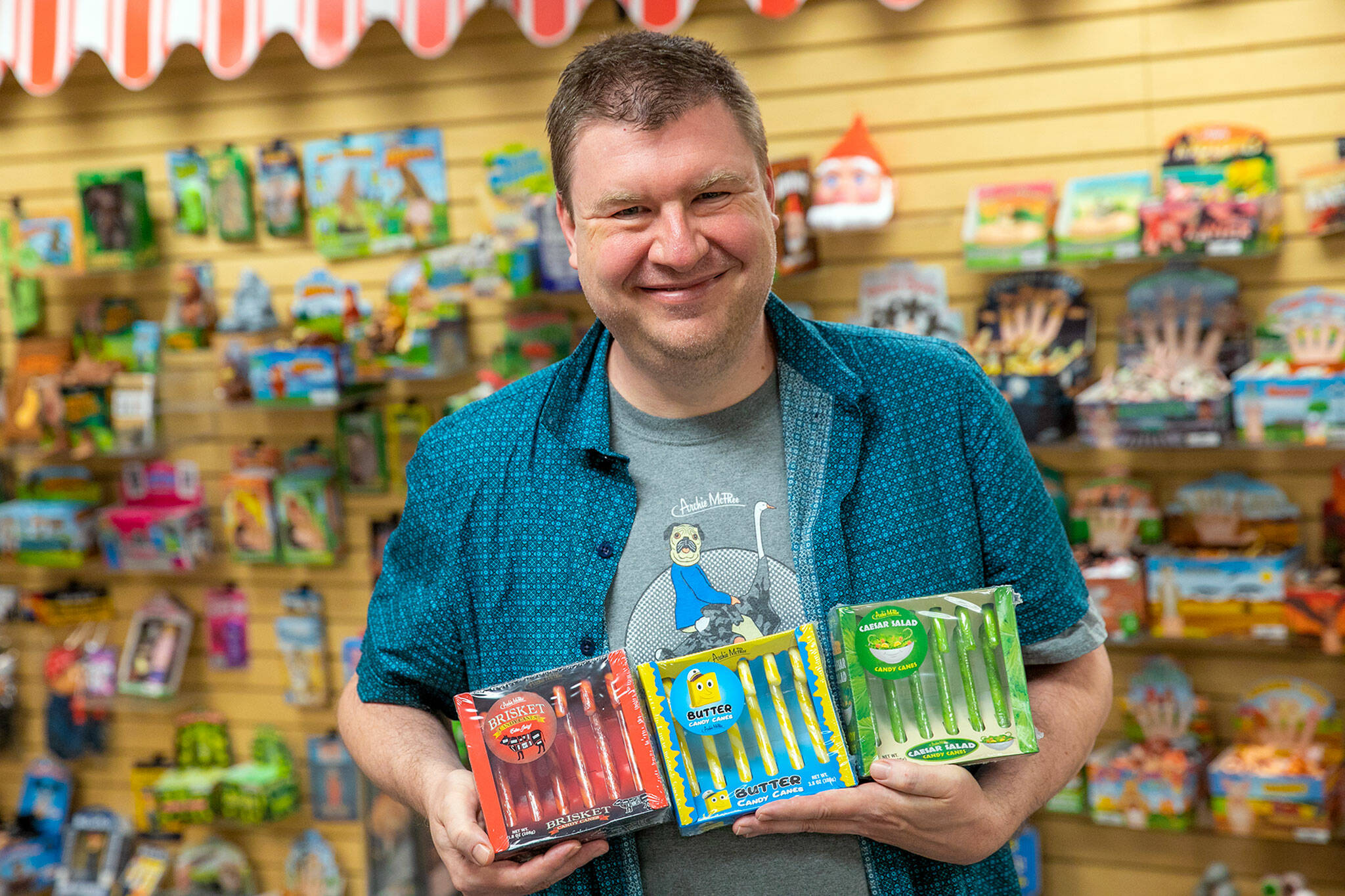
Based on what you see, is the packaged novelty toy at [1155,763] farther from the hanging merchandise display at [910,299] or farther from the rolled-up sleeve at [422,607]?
the rolled-up sleeve at [422,607]

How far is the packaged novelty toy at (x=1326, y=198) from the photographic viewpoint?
9.66 ft

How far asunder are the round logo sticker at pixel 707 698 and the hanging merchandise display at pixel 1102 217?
86.6 inches

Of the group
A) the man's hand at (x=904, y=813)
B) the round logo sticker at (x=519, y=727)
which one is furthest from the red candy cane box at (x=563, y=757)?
the man's hand at (x=904, y=813)

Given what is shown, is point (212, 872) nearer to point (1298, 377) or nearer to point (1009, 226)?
point (1009, 226)

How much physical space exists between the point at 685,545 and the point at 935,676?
13.2 inches

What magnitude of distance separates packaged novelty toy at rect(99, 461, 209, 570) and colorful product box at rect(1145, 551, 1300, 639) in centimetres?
315

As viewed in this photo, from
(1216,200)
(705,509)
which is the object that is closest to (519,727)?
(705,509)

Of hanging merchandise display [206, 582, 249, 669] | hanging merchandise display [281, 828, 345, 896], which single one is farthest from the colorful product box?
hanging merchandise display [206, 582, 249, 669]

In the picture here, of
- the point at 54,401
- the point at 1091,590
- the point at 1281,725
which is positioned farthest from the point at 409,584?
the point at 54,401

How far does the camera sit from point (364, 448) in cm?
409

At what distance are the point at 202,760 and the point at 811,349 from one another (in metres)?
3.66

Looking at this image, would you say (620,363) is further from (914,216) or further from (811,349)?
(914,216)

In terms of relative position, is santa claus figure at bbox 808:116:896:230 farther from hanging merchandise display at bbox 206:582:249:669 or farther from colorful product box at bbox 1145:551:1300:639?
hanging merchandise display at bbox 206:582:249:669

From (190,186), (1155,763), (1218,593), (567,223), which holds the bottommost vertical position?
(1155,763)
